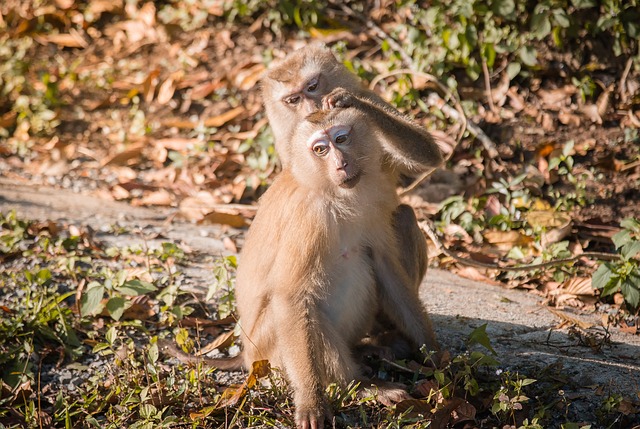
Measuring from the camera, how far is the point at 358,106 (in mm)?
4086

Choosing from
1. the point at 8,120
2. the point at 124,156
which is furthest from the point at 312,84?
the point at 8,120

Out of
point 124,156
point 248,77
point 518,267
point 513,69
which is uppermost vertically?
point 513,69

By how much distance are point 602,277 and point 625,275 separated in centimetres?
14

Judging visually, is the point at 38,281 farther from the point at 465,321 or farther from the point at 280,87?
the point at 465,321

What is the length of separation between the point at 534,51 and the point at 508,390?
13.3 ft

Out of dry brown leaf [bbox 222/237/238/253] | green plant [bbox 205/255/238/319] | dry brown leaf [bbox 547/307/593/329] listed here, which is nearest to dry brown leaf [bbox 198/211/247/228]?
dry brown leaf [bbox 222/237/238/253]

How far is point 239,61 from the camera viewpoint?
28.6 ft

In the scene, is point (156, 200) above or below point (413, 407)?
above

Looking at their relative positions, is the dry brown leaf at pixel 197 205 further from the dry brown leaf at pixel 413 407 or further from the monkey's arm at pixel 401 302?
the dry brown leaf at pixel 413 407

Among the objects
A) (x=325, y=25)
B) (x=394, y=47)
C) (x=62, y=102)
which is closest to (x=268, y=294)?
(x=394, y=47)

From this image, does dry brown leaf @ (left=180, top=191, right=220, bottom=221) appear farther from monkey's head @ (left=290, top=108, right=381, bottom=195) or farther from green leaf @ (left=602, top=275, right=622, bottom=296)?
green leaf @ (left=602, top=275, right=622, bottom=296)

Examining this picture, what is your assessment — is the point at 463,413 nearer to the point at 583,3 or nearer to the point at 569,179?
the point at 569,179

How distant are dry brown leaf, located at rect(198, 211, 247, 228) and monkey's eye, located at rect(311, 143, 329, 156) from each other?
2677 millimetres

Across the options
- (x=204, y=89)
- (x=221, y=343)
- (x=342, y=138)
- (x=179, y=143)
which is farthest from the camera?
(x=204, y=89)
